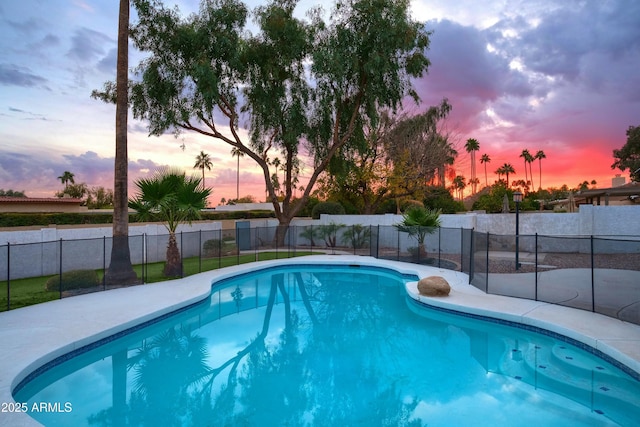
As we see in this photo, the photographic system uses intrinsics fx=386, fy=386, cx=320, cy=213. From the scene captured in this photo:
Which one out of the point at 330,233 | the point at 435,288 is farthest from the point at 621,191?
the point at 435,288

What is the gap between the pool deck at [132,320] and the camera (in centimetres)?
628

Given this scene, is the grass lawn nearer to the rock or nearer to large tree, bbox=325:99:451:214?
the rock

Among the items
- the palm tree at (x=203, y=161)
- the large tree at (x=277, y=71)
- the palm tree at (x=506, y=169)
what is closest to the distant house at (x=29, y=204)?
the large tree at (x=277, y=71)

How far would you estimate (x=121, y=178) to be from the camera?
13.5m

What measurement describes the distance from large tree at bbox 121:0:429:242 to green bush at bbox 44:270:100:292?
10913 mm

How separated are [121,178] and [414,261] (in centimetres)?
1303

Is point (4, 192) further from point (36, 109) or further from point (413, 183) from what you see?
point (413, 183)

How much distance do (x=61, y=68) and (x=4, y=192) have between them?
122 feet

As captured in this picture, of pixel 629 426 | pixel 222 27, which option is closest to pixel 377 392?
pixel 629 426

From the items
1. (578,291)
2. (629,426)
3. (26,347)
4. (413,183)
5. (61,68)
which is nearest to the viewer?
(629,426)

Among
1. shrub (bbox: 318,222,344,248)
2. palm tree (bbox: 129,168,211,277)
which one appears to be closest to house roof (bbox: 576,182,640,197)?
shrub (bbox: 318,222,344,248)

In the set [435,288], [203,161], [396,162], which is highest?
[203,161]

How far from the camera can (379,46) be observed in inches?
829

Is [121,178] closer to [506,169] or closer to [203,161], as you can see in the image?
[203,161]
